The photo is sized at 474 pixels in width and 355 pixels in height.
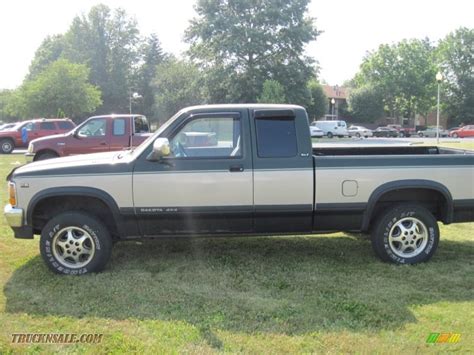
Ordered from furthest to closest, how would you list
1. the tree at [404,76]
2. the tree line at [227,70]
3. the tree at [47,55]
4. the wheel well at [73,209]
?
the tree at [47,55], the tree at [404,76], the tree line at [227,70], the wheel well at [73,209]

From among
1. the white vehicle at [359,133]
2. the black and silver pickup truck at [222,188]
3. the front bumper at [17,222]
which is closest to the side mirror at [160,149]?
the black and silver pickup truck at [222,188]

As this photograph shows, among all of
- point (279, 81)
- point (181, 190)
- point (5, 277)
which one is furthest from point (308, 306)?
point (279, 81)

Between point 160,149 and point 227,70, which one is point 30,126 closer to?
point 160,149

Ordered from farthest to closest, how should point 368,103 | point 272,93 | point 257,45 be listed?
point 368,103 → point 257,45 → point 272,93

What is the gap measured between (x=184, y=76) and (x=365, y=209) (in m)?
50.8

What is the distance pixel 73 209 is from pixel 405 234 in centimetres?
384

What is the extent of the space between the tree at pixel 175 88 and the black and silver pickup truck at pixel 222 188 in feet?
149

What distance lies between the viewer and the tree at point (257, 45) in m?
44.8

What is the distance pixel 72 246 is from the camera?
214 inches

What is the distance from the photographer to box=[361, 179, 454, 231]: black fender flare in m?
5.53

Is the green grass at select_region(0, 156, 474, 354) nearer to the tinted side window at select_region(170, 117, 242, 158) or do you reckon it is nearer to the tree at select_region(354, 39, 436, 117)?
the tinted side window at select_region(170, 117, 242, 158)

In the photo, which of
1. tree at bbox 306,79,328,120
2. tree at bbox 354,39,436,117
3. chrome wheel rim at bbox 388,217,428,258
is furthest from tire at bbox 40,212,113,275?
tree at bbox 354,39,436,117

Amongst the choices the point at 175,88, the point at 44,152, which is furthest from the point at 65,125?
the point at 175,88
